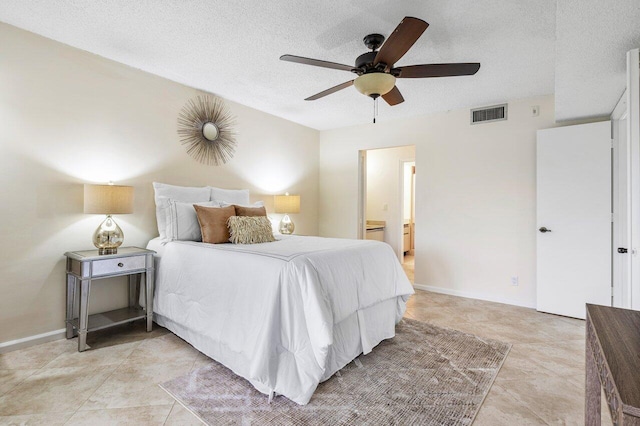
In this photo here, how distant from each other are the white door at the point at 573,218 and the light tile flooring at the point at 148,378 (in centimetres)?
40

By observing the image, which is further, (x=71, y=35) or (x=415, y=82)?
(x=415, y=82)

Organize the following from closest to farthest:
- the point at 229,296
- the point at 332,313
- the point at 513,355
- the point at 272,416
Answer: the point at 272,416 < the point at 332,313 < the point at 229,296 < the point at 513,355

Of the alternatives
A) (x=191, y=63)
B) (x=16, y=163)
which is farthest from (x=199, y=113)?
(x=16, y=163)

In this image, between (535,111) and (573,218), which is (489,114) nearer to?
(535,111)

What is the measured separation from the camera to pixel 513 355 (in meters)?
2.45

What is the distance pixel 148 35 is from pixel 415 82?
8.14 ft

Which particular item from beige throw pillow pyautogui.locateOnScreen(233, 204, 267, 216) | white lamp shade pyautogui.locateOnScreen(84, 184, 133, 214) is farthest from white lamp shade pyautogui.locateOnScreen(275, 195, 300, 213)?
white lamp shade pyautogui.locateOnScreen(84, 184, 133, 214)

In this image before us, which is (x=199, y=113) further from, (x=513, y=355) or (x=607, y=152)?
(x=607, y=152)

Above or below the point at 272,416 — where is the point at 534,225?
above

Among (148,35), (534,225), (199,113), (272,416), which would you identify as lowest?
(272,416)

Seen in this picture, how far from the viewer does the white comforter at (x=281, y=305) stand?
182cm

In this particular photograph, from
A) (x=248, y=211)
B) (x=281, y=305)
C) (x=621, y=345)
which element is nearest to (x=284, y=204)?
(x=248, y=211)

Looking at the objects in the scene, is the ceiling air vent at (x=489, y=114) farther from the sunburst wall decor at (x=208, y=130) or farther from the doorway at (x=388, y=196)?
the sunburst wall decor at (x=208, y=130)

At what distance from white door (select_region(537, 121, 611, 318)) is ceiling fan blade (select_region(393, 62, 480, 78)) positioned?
196 centimetres
